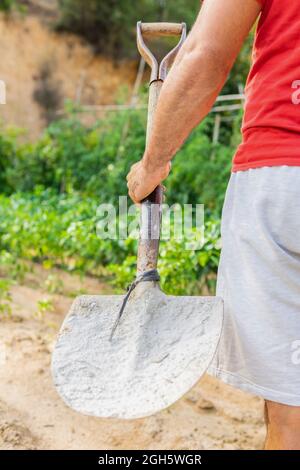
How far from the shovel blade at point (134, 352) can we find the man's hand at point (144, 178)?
232mm

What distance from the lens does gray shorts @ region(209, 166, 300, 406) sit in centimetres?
134

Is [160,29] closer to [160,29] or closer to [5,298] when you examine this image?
[160,29]

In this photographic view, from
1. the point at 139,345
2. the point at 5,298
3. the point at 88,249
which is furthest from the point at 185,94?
the point at 88,249

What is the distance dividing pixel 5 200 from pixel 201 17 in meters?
5.10

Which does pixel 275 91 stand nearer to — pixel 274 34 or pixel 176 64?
pixel 274 34

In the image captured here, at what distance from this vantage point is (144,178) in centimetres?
155

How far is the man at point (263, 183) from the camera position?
1341 mm

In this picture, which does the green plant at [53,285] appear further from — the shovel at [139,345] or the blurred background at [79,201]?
the shovel at [139,345]

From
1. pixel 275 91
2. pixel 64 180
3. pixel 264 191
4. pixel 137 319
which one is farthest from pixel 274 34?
pixel 64 180

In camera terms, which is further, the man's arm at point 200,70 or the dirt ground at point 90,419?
the dirt ground at point 90,419

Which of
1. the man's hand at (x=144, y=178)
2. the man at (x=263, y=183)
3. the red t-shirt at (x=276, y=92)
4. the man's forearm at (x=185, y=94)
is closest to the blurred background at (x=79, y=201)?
the man's hand at (x=144, y=178)

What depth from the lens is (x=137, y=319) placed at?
1556 mm

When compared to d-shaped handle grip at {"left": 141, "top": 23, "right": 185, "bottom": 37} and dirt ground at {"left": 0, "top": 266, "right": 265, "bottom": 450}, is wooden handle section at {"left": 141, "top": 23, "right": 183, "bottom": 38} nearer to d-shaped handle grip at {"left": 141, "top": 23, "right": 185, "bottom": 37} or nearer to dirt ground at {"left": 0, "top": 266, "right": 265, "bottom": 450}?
d-shaped handle grip at {"left": 141, "top": 23, "right": 185, "bottom": 37}

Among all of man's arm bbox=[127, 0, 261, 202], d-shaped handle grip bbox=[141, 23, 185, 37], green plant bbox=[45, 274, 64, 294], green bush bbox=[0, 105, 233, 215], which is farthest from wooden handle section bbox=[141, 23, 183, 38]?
green bush bbox=[0, 105, 233, 215]
